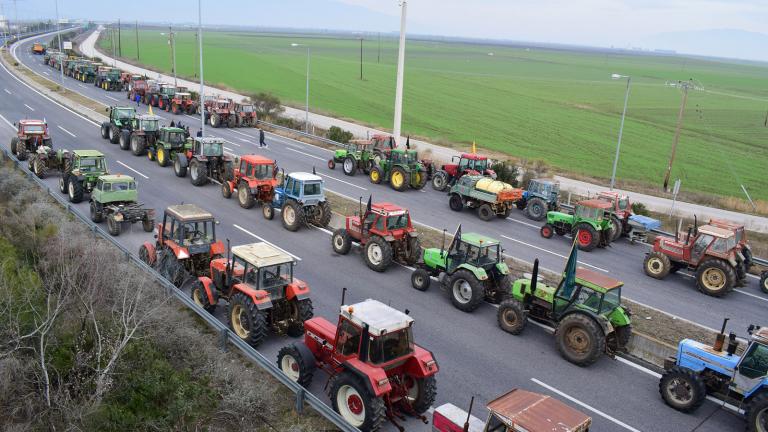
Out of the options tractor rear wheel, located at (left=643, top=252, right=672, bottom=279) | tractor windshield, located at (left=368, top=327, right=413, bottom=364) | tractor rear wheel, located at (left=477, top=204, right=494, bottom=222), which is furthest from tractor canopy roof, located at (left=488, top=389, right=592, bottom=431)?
tractor rear wheel, located at (left=477, top=204, right=494, bottom=222)

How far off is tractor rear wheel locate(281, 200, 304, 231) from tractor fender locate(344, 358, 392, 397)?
11739 millimetres

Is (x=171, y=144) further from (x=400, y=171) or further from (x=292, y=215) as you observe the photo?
(x=400, y=171)

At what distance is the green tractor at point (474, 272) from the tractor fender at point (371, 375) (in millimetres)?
5899

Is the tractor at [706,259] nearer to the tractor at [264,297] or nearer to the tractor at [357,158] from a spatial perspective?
the tractor at [264,297]

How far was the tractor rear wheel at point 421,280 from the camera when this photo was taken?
16734 mm

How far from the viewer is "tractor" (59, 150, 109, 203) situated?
73.0ft

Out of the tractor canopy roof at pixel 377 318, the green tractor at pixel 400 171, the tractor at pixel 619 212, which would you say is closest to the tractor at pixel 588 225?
the tractor at pixel 619 212

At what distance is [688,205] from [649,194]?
98.1 inches

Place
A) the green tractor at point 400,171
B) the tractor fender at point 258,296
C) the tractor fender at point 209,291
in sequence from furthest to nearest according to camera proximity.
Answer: the green tractor at point 400,171 → the tractor fender at point 209,291 → the tractor fender at point 258,296

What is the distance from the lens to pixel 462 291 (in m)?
15.6

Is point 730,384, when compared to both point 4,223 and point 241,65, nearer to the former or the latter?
point 4,223

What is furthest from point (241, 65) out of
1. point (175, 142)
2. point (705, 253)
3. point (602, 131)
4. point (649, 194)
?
point (705, 253)

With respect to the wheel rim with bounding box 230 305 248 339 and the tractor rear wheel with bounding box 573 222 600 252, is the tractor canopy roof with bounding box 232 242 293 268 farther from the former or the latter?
the tractor rear wheel with bounding box 573 222 600 252

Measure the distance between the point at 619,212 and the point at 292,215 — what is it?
45.0ft
